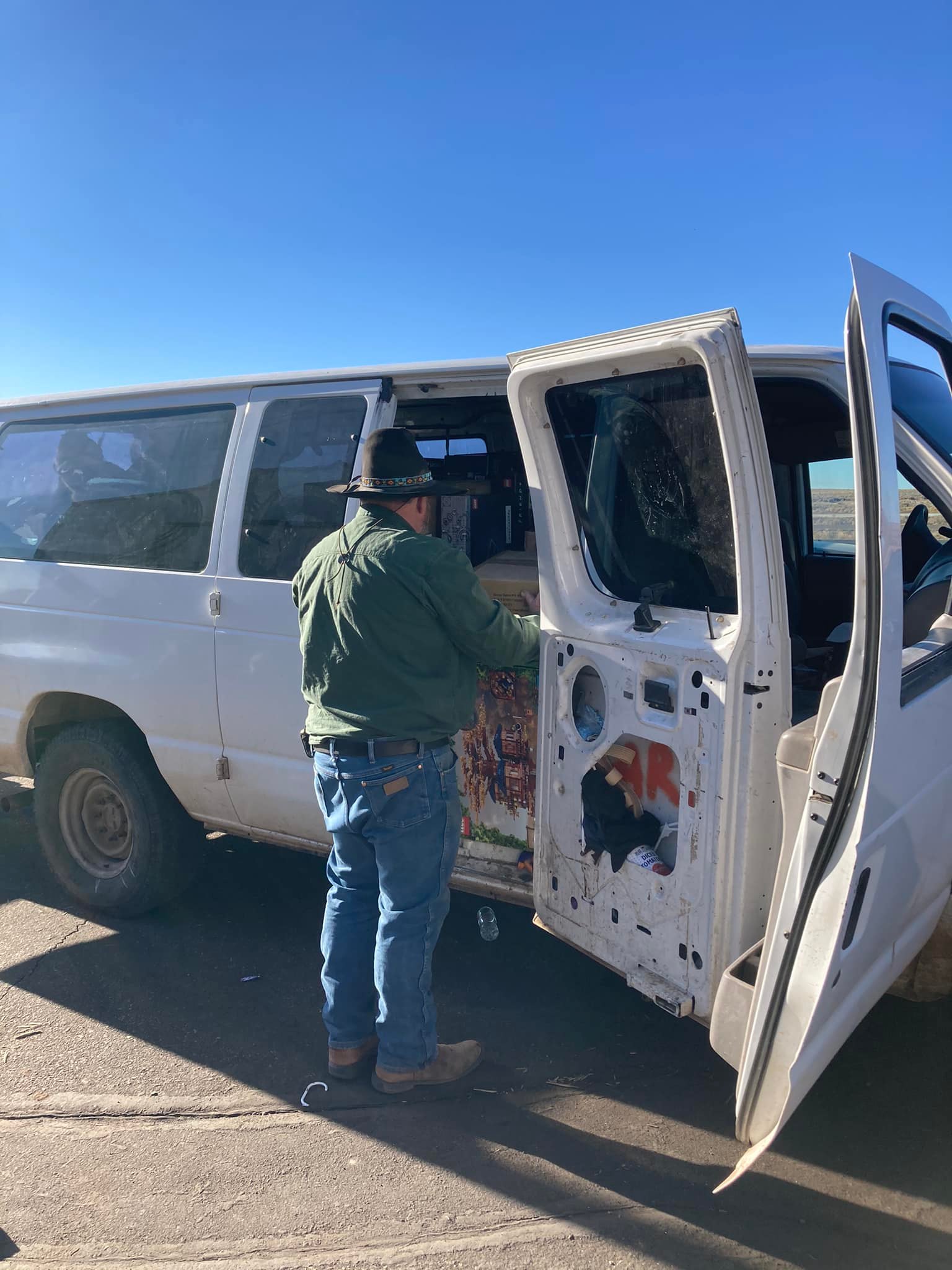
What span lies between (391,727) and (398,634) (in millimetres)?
275

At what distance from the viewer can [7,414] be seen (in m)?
4.19

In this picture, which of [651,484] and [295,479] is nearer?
[651,484]

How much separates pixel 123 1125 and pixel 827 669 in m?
2.74

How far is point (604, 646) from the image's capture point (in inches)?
99.7

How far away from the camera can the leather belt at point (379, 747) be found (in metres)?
2.60

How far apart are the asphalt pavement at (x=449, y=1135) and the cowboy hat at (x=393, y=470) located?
1916 mm

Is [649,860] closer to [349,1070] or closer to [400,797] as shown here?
[400,797]

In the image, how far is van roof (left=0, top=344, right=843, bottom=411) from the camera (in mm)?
2684

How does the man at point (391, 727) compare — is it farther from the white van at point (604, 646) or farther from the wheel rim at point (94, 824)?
the wheel rim at point (94, 824)

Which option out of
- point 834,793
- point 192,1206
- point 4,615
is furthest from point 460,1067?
point 4,615

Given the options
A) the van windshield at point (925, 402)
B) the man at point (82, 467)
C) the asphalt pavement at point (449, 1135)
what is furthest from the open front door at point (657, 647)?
the man at point (82, 467)

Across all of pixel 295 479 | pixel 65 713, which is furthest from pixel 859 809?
pixel 65 713

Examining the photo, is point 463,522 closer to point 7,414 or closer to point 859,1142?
point 7,414

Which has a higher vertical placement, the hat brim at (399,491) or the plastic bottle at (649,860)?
the hat brim at (399,491)
